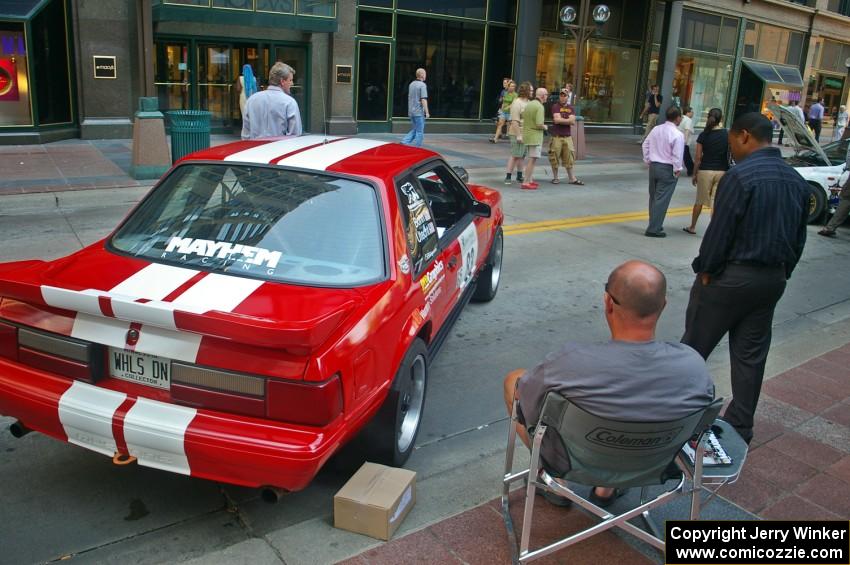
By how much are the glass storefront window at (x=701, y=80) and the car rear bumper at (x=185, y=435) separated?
28.5m

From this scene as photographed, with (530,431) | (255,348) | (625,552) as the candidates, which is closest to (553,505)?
(625,552)

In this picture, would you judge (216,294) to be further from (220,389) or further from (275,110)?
(275,110)

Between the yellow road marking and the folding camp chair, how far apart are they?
23.4ft

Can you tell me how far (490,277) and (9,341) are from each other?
14.1ft

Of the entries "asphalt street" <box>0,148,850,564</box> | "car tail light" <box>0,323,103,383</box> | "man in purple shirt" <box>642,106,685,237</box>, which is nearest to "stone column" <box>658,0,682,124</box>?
"asphalt street" <box>0,148,850,564</box>

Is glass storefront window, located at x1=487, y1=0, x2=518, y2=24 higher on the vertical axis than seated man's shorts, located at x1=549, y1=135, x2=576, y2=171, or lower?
higher

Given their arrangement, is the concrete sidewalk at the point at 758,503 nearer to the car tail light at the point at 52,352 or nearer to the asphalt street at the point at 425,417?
the asphalt street at the point at 425,417

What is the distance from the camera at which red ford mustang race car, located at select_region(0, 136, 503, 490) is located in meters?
3.04

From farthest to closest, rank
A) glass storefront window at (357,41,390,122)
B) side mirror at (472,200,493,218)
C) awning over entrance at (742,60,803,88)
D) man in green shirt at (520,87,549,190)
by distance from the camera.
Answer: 1. awning over entrance at (742,60,803,88)
2. glass storefront window at (357,41,390,122)
3. man in green shirt at (520,87,549,190)
4. side mirror at (472,200,493,218)

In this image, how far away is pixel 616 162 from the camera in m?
18.5

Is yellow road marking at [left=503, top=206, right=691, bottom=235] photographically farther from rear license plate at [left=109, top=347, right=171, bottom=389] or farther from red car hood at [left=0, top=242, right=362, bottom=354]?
rear license plate at [left=109, top=347, right=171, bottom=389]

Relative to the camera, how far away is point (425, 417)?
466 centimetres

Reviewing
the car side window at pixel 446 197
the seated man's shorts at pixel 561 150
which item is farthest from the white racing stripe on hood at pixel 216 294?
the seated man's shorts at pixel 561 150

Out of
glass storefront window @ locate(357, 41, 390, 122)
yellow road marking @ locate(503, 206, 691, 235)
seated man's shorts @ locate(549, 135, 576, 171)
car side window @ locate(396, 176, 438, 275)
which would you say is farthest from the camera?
glass storefront window @ locate(357, 41, 390, 122)
